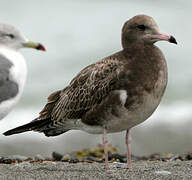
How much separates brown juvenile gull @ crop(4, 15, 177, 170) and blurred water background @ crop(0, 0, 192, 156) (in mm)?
4392

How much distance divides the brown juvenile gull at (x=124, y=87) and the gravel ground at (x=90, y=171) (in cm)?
28

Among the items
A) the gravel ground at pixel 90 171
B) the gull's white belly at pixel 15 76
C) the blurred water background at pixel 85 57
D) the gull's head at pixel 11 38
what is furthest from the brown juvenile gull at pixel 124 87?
the blurred water background at pixel 85 57

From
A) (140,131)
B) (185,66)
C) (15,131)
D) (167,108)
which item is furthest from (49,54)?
(15,131)

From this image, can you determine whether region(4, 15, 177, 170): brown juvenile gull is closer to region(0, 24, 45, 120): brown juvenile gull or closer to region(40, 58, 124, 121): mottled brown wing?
region(40, 58, 124, 121): mottled brown wing

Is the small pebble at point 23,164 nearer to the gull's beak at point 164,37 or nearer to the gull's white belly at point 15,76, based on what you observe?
the gull's white belly at point 15,76

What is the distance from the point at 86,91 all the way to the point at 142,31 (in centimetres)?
91

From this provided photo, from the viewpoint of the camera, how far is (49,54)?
18.2 m

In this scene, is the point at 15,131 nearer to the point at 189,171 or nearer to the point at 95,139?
the point at 189,171

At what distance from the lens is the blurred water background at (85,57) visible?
11266 millimetres

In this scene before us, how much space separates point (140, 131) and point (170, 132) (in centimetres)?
63

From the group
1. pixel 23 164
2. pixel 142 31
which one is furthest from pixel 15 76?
pixel 142 31

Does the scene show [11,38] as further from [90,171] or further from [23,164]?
[90,171]

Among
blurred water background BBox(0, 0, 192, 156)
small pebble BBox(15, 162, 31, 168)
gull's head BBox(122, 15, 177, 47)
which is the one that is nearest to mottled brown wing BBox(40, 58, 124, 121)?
gull's head BBox(122, 15, 177, 47)

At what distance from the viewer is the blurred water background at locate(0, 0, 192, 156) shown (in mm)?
11266
